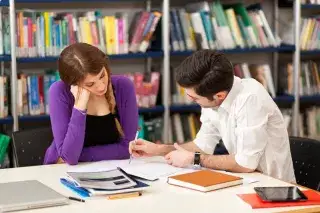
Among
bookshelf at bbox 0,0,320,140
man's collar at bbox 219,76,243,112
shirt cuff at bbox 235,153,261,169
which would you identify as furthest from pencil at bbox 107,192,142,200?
bookshelf at bbox 0,0,320,140

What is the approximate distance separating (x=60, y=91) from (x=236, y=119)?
89 cm

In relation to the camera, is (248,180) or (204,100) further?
(204,100)

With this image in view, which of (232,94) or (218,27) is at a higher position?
(218,27)

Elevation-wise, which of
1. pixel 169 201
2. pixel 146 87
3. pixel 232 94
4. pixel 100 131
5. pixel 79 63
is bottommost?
pixel 169 201

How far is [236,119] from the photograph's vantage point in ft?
8.25

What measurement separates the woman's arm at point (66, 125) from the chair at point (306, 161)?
960 millimetres

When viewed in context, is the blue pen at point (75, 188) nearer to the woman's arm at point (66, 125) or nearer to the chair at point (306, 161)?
the woman's arm at point (66, 125)

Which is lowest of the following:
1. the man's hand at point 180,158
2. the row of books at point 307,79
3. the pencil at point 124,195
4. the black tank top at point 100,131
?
the pencil at point 124,195

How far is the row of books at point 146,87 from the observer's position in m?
4.33

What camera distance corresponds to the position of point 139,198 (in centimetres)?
213

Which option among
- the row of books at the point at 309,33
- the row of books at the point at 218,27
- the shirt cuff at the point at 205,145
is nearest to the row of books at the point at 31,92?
the row of books at the point at 218,27

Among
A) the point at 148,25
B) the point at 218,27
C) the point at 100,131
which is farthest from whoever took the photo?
the point at 218,27

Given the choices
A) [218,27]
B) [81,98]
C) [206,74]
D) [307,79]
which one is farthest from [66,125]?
[307,79]

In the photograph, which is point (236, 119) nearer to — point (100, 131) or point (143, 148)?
point (143, 148)
